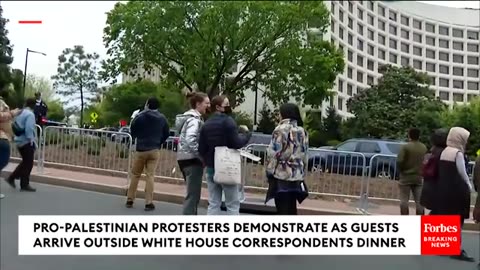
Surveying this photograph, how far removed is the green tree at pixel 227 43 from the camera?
77.5 ft

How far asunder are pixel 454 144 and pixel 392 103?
26051 millimetres

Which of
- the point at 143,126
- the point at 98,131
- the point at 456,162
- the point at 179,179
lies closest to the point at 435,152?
the point at 456,162

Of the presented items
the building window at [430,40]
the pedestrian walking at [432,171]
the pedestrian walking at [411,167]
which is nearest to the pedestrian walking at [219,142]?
the pedestrian walking at [432,171]

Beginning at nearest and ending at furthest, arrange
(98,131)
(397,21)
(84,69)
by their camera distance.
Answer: (98,131)
(84,69)
(397,21)

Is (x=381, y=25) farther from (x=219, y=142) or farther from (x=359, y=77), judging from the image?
(x=219, y=142)

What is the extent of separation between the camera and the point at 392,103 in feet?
98.2

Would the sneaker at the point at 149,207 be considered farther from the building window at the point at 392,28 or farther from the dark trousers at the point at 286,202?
the building window at the point at 392,28

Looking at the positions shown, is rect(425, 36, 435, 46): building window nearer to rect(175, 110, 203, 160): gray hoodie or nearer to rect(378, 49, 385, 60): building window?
rect(378, 49, 385, 60): building window

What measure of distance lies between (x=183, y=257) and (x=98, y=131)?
5774 millimetres

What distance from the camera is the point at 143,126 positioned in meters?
6.00

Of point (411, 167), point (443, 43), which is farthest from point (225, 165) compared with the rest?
point (443, 43)

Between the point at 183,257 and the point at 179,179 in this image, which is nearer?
the point at 183,257

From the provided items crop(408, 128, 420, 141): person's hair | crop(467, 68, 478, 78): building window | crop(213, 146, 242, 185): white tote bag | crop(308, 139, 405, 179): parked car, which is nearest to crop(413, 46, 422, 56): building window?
crop(467, 68, 478, 78): building window

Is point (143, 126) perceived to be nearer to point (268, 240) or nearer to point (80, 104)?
point (268, 240)
